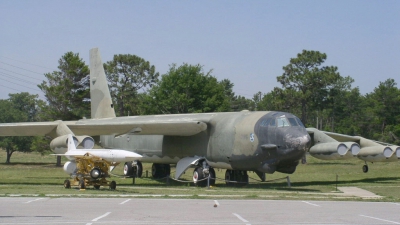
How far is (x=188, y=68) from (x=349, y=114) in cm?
3515

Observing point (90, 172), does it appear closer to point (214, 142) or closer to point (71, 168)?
point (71, 168)

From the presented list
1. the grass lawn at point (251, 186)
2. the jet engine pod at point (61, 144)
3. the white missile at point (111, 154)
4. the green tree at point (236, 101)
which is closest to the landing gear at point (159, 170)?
the grass lawn at point (251, 186)

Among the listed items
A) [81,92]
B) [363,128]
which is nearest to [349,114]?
[363,128]

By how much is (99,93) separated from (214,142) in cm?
1031

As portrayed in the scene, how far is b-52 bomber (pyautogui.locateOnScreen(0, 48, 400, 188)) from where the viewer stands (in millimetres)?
23188

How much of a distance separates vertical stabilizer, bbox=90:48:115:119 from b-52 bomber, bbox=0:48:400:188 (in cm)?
225

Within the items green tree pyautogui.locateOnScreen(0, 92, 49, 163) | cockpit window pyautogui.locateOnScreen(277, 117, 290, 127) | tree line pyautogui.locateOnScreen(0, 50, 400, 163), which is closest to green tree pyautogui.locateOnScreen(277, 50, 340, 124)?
tree line pyautogui.locateOnScreen(0, 50, 400, 163)

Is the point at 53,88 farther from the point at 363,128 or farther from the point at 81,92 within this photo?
the point at 363,128

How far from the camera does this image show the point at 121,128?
26.7 m

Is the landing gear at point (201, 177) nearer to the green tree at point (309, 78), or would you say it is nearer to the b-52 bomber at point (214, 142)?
the b-52 bomber at point (214, 142)

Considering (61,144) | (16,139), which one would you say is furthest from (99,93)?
(16,139)

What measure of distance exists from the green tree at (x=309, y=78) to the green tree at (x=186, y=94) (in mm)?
7241

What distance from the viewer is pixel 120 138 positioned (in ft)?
107

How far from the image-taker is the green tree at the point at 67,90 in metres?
53.4
